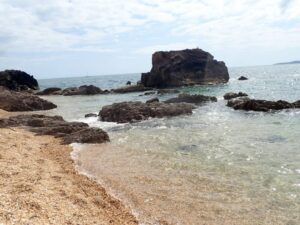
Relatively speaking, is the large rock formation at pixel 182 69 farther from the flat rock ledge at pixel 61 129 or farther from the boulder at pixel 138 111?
the flat rock ledge at pixel 61 129

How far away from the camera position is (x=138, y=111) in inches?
1310

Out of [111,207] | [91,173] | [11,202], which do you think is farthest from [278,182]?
[11,202]

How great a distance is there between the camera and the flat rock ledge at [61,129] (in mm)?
22109

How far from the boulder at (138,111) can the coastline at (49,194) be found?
48.2 ft

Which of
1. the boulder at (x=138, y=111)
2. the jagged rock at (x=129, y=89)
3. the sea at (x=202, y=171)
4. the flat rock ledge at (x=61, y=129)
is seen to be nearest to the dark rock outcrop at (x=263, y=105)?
the boulder at (x=138, y=111)

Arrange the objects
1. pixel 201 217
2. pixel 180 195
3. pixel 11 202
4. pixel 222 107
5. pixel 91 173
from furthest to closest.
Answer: pixel 222 107
pixel 91 173
pixel 180 195
pixel 201 217
pixel 11 202

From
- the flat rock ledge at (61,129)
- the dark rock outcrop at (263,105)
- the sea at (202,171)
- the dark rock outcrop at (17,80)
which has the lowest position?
the sea at (202,171)

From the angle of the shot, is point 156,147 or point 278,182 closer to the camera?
point 278,182

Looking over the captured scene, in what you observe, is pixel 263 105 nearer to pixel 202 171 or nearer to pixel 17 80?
pixel 202 171

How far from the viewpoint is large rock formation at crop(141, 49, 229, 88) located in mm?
89875

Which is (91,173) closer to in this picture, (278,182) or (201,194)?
(201,194)

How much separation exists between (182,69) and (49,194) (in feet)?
271

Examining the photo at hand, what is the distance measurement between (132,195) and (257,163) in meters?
6.21

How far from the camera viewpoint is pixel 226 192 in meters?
12.5
